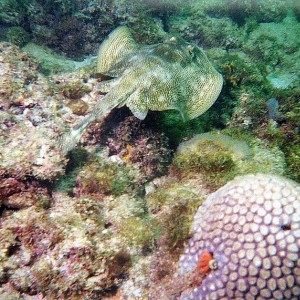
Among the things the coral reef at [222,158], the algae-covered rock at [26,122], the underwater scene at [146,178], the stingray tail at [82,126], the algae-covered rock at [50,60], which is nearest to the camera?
the underwater scene at [146,178]

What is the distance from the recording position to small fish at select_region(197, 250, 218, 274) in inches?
133

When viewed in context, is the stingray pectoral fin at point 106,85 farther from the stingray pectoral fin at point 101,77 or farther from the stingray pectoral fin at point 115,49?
the stingray pectoral fin at point 115,49

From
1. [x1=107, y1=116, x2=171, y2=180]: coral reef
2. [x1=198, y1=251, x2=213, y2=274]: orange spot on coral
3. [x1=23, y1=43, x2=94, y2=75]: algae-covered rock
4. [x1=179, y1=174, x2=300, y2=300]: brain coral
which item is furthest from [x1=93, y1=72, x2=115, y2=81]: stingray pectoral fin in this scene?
[x1=198, y1=251, x2=213, y2=274]: orange spot on coral

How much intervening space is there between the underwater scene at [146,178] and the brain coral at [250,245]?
0.04ft

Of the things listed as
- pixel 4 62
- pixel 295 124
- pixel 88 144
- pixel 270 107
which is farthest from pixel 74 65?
pixel 295 124

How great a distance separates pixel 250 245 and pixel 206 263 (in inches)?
22.2

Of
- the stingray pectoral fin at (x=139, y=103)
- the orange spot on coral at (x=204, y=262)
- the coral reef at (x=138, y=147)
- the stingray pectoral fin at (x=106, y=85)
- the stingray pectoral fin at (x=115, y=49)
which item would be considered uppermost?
the stingray pectoral fin at (x=115, y=49)

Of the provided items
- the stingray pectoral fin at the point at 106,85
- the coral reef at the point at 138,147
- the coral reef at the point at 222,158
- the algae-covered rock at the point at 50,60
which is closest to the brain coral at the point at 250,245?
the coral reef at the point at 222,158

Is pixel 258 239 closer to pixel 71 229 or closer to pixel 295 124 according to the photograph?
pixel 71 229

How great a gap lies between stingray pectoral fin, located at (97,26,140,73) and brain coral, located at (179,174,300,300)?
145 inches

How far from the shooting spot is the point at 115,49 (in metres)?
6.10

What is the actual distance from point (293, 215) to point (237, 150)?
1756 millimetres

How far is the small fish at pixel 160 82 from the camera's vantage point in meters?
4.93

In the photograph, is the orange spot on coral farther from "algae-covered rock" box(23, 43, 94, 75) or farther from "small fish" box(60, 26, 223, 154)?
"algae-covered rock" box(23, 43, 94, 75)
